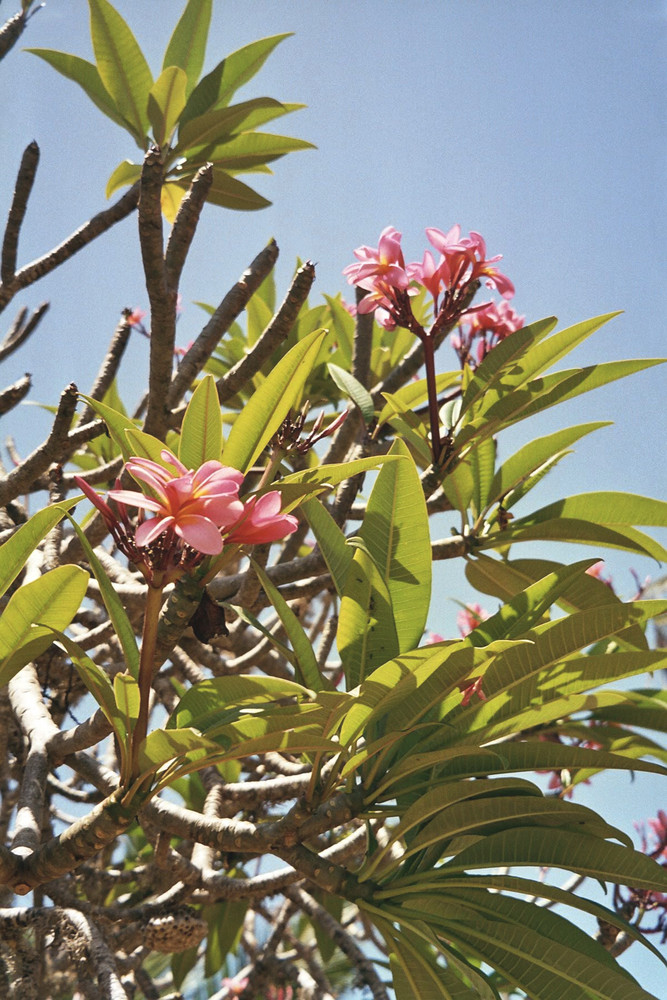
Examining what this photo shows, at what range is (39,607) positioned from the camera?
38.1 inches

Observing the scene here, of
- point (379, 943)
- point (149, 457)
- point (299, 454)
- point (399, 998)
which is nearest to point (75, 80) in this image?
point (299, 454)

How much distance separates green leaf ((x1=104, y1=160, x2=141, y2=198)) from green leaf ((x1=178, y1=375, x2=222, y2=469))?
1.47 meters

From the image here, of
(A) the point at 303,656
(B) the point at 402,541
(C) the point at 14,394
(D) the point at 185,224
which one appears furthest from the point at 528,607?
(C) the point at 14,394

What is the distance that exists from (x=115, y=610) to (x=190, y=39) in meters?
1.96

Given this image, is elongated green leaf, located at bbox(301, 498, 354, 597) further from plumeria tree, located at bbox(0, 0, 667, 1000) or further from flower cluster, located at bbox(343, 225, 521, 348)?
flower cluster, located at bbox(343, 225, 521, 348)

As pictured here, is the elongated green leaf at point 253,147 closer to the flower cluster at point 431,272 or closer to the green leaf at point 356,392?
the flower cluster at point 431,272

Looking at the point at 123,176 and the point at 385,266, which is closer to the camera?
the point at 385,266

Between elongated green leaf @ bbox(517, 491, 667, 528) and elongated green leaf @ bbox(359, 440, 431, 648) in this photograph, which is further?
elongated green leaf @ bbox(517, 491, 667, 528)

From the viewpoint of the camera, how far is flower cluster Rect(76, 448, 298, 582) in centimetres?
83

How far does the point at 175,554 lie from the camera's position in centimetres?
91

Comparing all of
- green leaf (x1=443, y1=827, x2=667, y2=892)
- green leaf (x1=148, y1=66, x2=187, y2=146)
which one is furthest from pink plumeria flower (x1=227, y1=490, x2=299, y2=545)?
green leaf (x1=148, y1=66, x2=187, y2=146)

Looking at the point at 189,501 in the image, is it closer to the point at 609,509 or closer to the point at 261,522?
the point at 261,522

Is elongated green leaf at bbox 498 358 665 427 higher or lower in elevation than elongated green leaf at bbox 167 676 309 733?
higher

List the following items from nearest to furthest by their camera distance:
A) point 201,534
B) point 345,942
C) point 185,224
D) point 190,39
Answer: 1. point 201,534
2. point 185,224
3. point 345,942
4. point 190,39
